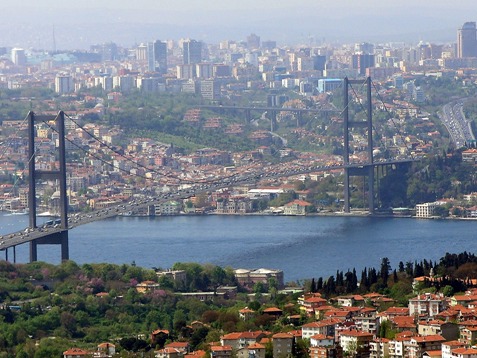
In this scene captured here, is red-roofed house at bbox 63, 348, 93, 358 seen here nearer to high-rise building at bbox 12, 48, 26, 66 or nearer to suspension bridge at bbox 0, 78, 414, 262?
suspension bridge at bbox 0, 78, 414, 262

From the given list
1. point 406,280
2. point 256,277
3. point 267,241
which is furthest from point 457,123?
point 406,280

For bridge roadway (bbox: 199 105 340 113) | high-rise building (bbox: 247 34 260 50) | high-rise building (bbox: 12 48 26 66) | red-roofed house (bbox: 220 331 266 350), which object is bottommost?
red-roofed house (bbox: 220 331 266 350)

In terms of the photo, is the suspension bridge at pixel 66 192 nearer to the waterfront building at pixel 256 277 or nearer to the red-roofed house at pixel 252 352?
the waterfront building at pixel 256 277

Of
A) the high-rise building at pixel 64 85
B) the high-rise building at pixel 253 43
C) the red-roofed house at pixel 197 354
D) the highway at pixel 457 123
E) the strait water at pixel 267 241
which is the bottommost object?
the strait water at pixel 267 241

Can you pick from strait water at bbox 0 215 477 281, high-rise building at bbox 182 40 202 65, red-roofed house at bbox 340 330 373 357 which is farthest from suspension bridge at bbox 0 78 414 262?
high-rise building at bbox 182 40 202 65

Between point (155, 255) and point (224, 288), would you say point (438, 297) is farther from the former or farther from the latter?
point (155, 255)

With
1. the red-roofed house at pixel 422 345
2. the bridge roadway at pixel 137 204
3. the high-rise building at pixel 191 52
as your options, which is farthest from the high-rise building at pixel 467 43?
the red-roofed house at pixel 422 345

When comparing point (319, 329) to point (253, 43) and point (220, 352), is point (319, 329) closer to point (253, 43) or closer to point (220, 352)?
point (220, 352)
